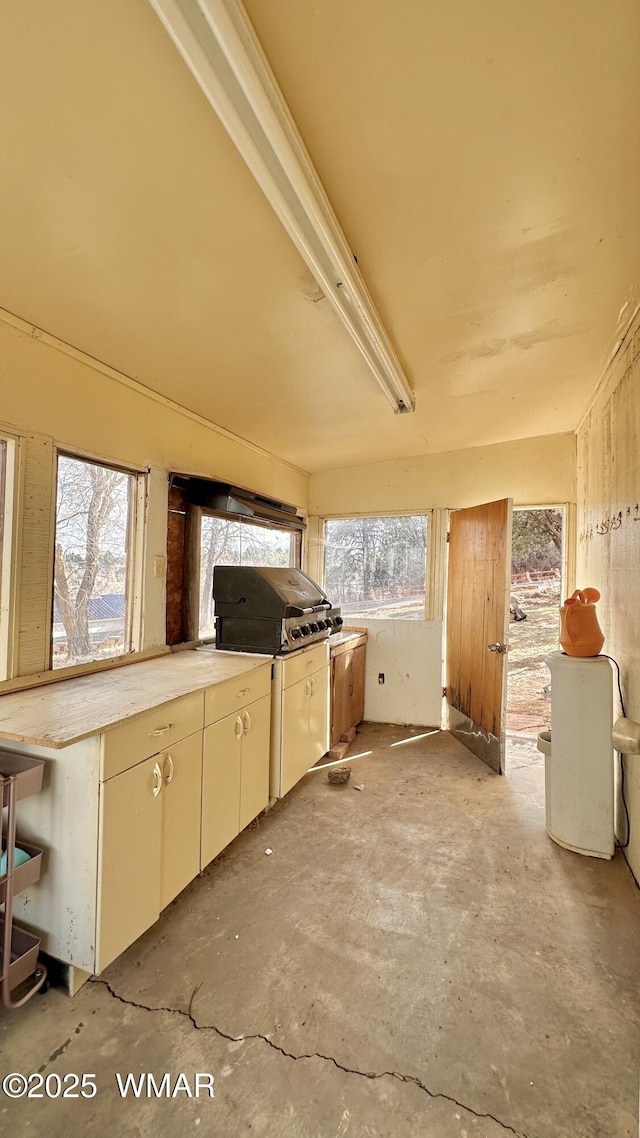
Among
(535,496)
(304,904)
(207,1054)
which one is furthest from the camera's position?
(535,496)

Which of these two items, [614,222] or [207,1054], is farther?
[614,222]

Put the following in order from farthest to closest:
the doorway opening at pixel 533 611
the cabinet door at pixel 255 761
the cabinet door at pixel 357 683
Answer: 1. the doorway opening at pixel 533 611
2. the cabinet door at pixel 357 683
3. the cabinet door at pixel 255 761

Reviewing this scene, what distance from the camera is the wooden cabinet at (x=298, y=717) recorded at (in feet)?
8.14

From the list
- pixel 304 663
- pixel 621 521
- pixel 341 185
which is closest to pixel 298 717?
pixel 304 663

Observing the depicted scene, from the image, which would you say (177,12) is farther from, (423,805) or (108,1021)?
(423,805)

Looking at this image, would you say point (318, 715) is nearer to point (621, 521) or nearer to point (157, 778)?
point (157, 778)

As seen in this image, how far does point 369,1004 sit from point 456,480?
352cm

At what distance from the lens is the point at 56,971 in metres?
1.45

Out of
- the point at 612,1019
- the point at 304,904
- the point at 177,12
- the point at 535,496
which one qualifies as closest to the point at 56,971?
the point at 304,904

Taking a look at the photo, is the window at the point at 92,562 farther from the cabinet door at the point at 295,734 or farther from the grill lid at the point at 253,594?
the cabinet door at the point at 295,734

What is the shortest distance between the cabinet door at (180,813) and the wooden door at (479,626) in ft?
7.14

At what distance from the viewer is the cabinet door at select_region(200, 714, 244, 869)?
6.16ft

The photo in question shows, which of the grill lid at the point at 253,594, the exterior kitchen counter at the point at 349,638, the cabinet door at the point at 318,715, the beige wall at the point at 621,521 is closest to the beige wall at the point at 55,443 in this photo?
the grill lid at the point at 253,594

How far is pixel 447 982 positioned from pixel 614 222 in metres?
2.63
